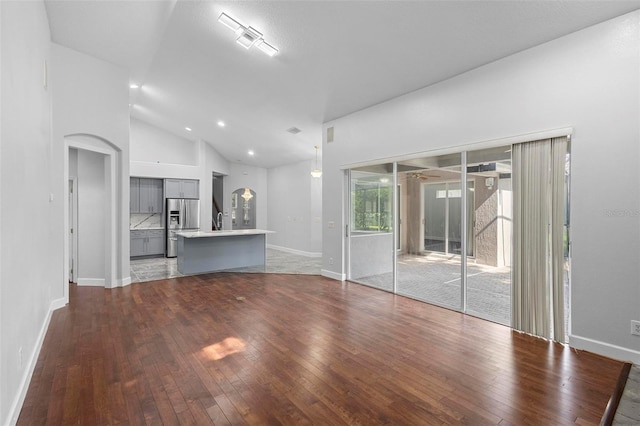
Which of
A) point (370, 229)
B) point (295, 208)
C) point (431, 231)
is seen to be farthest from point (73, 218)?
point (431, 231)

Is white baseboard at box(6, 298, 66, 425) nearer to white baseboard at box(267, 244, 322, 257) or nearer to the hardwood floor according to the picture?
the hardwood floor

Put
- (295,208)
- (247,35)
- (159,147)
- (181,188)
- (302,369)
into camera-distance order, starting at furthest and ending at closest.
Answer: (295,208) < (159,147) < (181,188) < (247,35) < (302,369)

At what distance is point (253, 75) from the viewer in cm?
508

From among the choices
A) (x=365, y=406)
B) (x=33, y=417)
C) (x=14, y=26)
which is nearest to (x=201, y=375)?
(x=33, y=417)

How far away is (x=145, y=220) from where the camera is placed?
9000 mm

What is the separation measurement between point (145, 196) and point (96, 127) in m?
4.17

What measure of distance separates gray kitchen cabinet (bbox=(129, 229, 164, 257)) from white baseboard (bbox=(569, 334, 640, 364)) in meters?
9.20

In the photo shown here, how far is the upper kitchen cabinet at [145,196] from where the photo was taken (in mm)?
8492

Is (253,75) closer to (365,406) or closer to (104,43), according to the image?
(104,43)

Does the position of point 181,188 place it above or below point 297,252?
above

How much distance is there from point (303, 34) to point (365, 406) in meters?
3.99

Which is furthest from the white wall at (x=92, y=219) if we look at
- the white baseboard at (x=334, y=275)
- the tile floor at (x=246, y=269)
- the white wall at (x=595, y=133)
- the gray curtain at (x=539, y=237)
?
the gray curtain at (x=539, y=237)

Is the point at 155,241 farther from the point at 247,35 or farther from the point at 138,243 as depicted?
the point at 247,35

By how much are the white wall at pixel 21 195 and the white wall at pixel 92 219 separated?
6.68 ft
